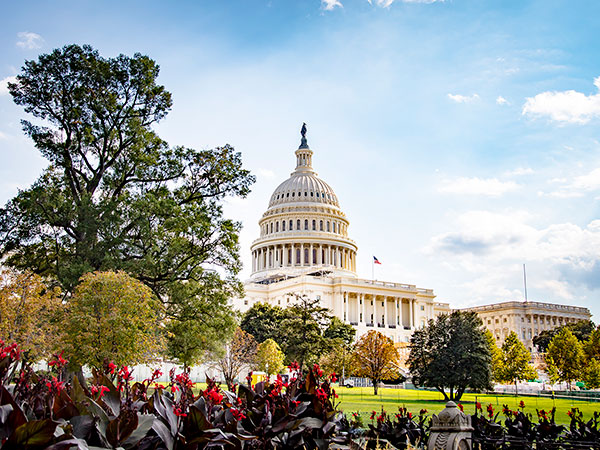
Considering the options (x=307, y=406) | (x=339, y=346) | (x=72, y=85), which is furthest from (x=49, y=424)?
(x=339, y=346)

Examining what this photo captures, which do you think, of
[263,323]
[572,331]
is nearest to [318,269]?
[263,323]

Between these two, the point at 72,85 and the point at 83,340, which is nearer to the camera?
the point at 83,340

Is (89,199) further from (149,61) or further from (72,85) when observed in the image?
(149,61)

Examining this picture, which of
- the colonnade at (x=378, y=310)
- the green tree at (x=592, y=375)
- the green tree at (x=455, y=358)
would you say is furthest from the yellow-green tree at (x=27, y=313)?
the colonnade at (x=378, y=310)

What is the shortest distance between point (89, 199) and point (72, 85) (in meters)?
7.35

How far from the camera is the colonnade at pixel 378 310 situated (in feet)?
384

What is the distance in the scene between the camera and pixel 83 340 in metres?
29.0

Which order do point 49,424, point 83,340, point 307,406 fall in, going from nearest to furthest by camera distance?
point 49,424 < point 307,406 < point 83,340

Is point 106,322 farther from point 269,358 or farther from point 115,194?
point 269,358

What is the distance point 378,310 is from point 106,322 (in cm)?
9799

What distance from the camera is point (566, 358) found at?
7056 cm

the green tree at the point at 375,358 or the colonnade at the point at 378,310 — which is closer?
the green tree at the point at 375,358

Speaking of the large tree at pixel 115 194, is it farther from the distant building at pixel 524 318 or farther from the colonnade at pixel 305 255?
the distant building at pixel 524 318

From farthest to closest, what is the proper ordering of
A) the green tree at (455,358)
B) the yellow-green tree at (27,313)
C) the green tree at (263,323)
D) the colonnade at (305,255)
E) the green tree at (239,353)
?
the colonnade at (305,255) → the green tree at (263,323) → the green tree at (239,353) → the green tree at (455,358) → the yellow-green tree at (27,313)
